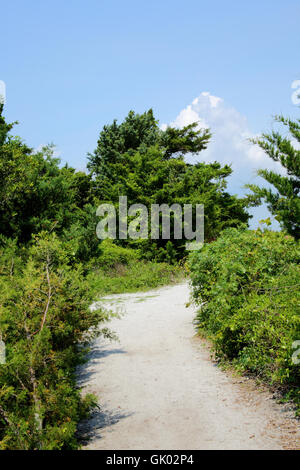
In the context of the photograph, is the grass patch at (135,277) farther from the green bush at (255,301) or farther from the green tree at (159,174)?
the green bush at (255,301)

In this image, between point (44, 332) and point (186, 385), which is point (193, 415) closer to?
A: point (186, 385)

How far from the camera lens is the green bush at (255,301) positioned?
5.19 meters

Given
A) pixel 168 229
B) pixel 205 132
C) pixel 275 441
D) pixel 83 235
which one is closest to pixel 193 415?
pixel 275 441

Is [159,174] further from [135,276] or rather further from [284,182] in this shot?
[284,182]

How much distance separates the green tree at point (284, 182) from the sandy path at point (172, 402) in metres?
2.41

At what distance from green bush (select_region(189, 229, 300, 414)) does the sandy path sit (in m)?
0.42

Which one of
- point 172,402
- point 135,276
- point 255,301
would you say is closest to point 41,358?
point 172,402

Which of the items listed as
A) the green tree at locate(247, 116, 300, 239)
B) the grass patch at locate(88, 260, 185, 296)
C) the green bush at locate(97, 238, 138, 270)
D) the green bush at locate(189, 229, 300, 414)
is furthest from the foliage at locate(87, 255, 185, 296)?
the green tree at locate(247, 116, 300, 239)

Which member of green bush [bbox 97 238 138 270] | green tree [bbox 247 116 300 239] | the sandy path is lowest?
the sandy path

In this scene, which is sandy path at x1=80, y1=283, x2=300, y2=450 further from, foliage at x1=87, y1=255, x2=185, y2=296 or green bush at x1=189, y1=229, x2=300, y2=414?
foliage at x1=87, y1=255, x2=185, y2=296

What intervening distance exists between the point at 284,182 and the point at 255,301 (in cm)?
174

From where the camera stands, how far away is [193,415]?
478cm

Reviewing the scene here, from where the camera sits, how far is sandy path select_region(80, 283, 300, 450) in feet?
13.8
